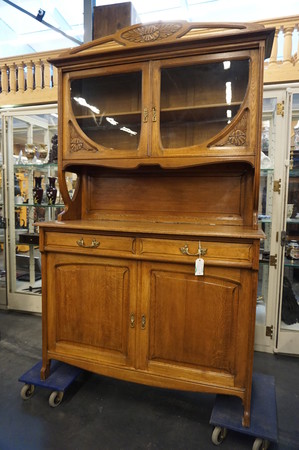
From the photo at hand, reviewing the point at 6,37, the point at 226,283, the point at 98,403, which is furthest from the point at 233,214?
the point at 6,37

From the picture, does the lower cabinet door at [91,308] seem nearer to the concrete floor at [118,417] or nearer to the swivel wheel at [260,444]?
the concrete floor at [118,417]

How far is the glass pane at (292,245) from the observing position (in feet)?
6.81

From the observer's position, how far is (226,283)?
4.42ft

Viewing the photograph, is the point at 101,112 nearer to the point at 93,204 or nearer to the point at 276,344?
the point at 93,204

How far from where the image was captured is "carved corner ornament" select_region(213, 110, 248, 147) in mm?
1424

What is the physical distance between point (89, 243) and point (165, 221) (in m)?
0.52

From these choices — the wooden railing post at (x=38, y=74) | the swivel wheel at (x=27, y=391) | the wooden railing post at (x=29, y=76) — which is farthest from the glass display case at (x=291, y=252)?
the wooden railing post at (x=29, y=76)

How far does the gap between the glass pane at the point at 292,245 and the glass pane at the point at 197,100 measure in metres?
0.80

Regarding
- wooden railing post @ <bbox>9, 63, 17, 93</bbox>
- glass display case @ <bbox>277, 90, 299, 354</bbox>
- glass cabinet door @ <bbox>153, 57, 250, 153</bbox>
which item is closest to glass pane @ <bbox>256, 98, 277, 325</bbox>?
glass display case @ <bbox>277, 90, 299, 354</bbox>

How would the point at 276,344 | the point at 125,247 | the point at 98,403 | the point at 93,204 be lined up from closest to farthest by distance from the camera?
the point at 125,247 < the point at 98,403 < the point at 93,204 < the point at 276,344

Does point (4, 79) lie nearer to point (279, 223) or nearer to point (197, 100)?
point (197, 100)

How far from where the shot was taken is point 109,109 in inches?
70.9

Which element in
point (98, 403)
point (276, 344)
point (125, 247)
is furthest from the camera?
point (276, 344)

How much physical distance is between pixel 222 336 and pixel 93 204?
119 cm
